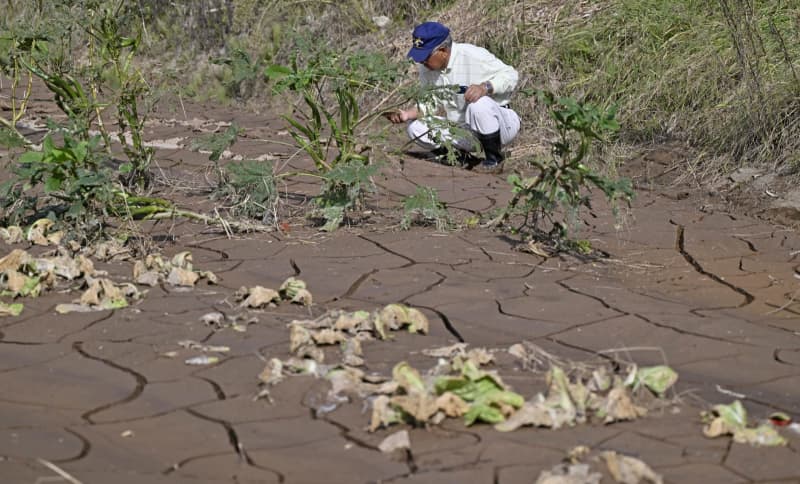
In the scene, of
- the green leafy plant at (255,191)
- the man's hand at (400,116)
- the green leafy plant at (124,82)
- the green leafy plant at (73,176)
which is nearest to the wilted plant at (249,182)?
the green leafy plant at (255,191)

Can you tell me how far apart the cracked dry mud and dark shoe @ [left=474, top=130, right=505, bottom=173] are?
89 centimetres

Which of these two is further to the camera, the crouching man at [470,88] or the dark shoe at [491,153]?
the dark shoe at [491,153]

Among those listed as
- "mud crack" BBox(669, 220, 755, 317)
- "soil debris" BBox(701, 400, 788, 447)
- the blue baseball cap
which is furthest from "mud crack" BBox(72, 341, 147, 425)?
the blue baseball cap

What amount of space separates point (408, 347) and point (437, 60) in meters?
3.37

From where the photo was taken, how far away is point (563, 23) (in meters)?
8.19

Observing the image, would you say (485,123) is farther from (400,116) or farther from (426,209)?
(426,209)

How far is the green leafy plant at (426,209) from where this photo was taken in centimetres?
497

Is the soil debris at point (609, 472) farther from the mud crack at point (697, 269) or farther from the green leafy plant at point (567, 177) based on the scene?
the green leafy plant at point (567, 177)

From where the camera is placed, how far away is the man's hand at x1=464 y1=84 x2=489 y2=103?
6594 millimetres

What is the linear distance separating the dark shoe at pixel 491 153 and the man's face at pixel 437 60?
46cm

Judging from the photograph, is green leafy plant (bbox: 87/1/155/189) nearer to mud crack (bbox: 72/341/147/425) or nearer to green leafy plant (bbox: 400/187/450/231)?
green leafy plant (bbox: 400/187/450/231)

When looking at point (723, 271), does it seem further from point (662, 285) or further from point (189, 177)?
point (189, 177)

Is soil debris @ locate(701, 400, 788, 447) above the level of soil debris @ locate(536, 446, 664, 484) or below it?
below

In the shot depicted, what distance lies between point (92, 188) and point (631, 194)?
7.18 feet
